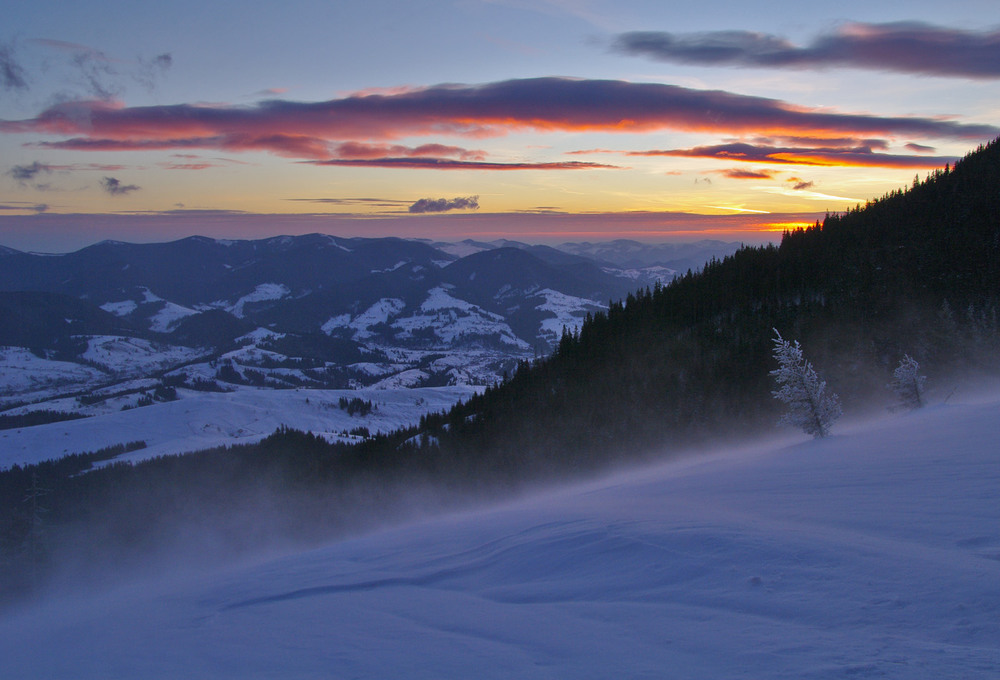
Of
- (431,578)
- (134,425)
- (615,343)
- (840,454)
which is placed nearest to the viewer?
(431,578)

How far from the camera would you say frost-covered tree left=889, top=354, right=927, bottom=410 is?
29478 millimetres

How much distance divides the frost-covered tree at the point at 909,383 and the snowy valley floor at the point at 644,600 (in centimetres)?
1484

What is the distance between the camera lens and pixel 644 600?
28.9 ft

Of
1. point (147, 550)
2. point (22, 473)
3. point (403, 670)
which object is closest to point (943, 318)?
point (403, 670)

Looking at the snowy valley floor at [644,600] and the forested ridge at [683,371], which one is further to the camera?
the forested ridge at [683,371]

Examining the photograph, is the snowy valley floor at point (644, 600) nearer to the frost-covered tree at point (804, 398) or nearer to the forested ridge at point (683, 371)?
the frost-covered tree at point (804, 398)

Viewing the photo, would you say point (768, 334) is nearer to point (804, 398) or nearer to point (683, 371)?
point (683, 371)

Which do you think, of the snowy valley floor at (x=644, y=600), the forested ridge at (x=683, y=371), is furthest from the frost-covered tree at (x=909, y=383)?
the forested ridge at (x=683, y=371)

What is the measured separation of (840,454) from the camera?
60.9 feet

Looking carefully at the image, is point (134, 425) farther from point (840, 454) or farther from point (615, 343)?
point (840, 454)

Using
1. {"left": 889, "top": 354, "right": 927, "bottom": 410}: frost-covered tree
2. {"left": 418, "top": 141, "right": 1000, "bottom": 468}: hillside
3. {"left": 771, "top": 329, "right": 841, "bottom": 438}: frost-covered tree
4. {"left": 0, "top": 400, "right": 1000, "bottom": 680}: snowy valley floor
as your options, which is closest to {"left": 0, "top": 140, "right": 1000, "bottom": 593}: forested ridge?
{"left": 418, "top": 141, "right": 1000, "bottom": 468}: hillside

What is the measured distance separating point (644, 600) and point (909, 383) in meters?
28.3

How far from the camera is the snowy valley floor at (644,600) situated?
6.53 meters

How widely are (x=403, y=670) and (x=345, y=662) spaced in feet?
3.40
